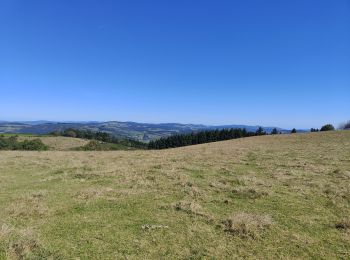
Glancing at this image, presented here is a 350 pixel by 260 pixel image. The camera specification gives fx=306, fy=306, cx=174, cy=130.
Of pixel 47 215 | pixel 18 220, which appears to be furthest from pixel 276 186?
pixel 18 220

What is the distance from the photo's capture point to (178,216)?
10.7 m

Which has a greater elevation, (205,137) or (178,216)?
(178,216)

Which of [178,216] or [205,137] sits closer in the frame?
[178,216]

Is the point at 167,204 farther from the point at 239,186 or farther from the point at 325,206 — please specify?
the point at 325,206

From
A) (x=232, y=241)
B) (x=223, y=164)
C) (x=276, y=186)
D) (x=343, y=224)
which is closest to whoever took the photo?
(x=232, y=241)

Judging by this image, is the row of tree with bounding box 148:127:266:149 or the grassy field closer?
the grassy field

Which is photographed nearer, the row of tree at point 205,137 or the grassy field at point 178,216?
the grassy field at point 178,216

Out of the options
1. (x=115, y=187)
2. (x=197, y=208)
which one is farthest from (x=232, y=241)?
(x=115, y=187)

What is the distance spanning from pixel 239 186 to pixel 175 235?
695 cm

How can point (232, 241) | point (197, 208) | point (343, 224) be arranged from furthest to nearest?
point (197, 208) → point (343, 224) → point (232, 241)

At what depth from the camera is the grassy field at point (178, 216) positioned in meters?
8.02

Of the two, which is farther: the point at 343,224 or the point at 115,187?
the point at 115,187

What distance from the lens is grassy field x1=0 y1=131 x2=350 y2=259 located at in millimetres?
8023

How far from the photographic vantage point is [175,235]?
8969mm
